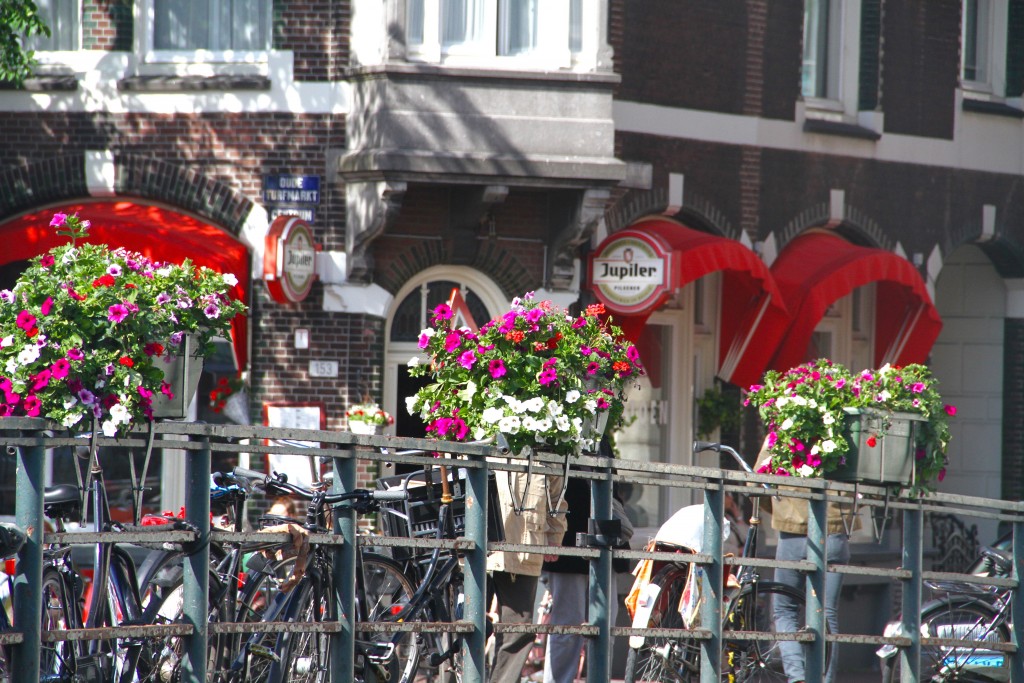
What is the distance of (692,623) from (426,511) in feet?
7.53

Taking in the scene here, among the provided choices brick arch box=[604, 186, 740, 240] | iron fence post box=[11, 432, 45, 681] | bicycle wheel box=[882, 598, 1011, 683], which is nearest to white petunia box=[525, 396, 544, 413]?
iron fence post box=[11, 432, 45, 681]

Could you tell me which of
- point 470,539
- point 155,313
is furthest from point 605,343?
point 155,313

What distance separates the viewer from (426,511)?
7730 mm

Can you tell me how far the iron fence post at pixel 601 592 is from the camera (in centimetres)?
674

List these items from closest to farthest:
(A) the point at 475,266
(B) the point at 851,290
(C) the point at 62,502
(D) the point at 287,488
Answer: (C) the point at 62,502, (D) the point at 287,488, (A) the point at 475,266, (B) the point at 851,290

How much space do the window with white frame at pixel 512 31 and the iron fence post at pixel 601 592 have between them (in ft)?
21.8

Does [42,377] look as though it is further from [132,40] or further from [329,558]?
[132,40]

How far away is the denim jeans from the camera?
9406 millimetres

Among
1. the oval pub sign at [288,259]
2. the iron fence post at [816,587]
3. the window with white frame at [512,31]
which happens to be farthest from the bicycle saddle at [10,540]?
the window with white frame at [512,31]

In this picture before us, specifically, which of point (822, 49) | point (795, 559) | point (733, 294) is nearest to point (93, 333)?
point (795, 559)

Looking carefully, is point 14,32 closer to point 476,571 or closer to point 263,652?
point 263,652

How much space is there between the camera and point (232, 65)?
12.9 m

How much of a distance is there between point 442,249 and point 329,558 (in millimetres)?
6710

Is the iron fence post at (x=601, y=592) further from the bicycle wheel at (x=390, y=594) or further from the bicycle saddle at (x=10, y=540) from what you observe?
the bicycle saddle at (x=10, y=540)
